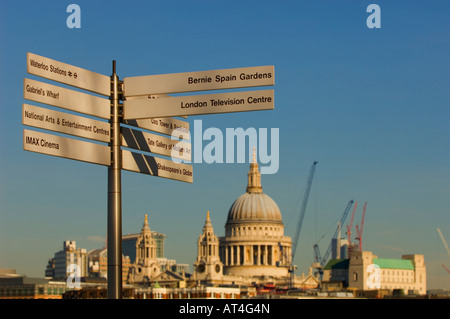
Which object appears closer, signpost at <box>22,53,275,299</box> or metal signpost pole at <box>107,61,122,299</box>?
signpost at <box>22,53,275,299</box>

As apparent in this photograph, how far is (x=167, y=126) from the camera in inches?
969

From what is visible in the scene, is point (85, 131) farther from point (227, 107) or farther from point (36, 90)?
point (227, 107)

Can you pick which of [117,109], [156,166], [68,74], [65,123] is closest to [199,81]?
[117,109]

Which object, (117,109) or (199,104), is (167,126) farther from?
(199,104)

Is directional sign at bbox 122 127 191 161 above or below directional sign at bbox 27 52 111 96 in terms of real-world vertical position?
below

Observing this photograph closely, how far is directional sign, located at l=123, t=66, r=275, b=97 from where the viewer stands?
865 inches

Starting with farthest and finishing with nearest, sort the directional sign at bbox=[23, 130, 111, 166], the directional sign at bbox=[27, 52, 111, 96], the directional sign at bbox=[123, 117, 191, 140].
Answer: the directional sign at bbox=[123, 117, 191, 140]
the directional sign at bbox=[27, 52, 111, 96]
the directional sign at bbox=[23, 130, 111, 166]

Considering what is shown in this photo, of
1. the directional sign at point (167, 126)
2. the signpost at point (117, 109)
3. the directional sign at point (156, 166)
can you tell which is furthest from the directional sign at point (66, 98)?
the directional sign at point (156, 166)

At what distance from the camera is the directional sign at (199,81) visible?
21969 mm

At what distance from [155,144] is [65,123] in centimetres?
289

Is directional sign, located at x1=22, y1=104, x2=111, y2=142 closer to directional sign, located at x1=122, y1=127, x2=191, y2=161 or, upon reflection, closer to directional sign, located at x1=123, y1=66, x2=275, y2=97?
directional sign, located at x1=122, y1=127, x2=191, y2=161

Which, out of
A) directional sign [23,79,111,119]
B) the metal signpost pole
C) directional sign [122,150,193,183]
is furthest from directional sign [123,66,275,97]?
directional sign [122,150,193,183]

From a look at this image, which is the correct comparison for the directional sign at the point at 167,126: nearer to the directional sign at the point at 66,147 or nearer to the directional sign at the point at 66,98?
the directional sign at the point at 66,98
